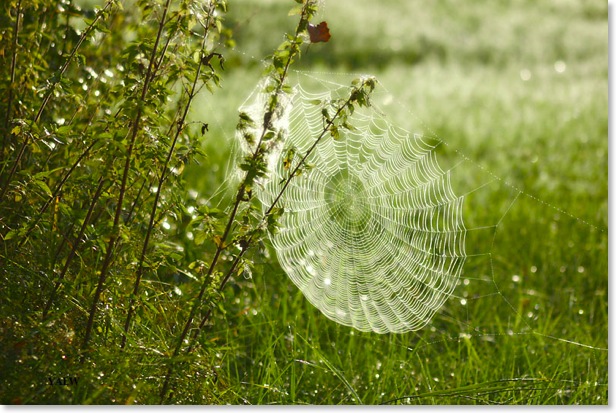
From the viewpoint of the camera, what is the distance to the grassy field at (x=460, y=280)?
2018 mm

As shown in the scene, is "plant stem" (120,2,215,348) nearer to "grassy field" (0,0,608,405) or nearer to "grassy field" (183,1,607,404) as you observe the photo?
"grassy field" (0,0,608,405)

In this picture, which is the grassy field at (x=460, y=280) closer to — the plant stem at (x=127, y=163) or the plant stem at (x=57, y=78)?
the plant stem at (x=127, y=163)

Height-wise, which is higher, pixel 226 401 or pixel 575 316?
pixel 575 316

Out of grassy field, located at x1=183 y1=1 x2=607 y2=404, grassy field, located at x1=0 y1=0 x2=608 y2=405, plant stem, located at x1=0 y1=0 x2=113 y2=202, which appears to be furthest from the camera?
grassy field, located at x1=183 y1=1 x2=607 y2=404

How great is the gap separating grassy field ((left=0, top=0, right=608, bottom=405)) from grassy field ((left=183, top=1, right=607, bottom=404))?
0.5 inches

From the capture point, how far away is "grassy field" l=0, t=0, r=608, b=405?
2.02 m

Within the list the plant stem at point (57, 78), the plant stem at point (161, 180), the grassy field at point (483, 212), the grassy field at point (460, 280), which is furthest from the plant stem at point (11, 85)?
the grassy field at point (483, 212)

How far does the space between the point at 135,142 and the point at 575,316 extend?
7.14 feet

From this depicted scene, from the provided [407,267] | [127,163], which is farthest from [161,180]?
[407,267]

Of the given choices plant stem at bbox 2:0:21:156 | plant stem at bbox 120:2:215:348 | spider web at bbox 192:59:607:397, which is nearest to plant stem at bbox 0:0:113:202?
plant stem at bbox 2:0:21:156

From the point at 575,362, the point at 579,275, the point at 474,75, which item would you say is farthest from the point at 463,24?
the point at 575,362

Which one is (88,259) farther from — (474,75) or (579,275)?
(474,75)

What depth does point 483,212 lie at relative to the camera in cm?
431

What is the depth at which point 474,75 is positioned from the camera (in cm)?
752
